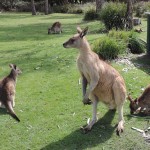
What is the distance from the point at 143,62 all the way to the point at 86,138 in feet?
17.6

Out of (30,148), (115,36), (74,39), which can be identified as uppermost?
(74,39)

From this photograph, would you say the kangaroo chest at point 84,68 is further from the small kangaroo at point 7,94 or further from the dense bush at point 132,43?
the dense bush at point 132,43

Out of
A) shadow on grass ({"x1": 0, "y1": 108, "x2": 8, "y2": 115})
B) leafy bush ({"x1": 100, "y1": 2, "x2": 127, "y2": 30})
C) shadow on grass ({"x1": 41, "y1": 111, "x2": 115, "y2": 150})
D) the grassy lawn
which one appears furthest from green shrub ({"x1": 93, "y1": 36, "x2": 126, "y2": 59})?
leafy bush ({"x1": 100, "y1": 2, "x2": 127, "y2": 30})

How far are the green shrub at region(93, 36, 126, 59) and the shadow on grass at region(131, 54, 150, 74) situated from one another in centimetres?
56

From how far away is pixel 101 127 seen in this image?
595 centimetres

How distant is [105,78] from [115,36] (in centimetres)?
590

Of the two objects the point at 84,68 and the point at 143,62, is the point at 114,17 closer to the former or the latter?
the point at 143,62

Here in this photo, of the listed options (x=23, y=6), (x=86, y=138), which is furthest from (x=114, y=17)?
(x=23, y=6)

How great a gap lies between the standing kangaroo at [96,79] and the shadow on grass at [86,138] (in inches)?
5.1

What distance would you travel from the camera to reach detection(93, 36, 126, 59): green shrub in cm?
1034

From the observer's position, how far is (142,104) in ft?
20.6

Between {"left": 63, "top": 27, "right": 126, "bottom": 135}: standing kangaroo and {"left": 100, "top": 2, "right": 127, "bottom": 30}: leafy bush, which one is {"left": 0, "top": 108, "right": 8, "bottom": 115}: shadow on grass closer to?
{"left": 63, "top": 27, "right": 126, "bottom": 135}: standing kangaroo

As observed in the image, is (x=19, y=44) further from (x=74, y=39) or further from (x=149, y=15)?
(x=74, y=39)

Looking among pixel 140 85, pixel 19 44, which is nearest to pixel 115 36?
pixel 140 85
